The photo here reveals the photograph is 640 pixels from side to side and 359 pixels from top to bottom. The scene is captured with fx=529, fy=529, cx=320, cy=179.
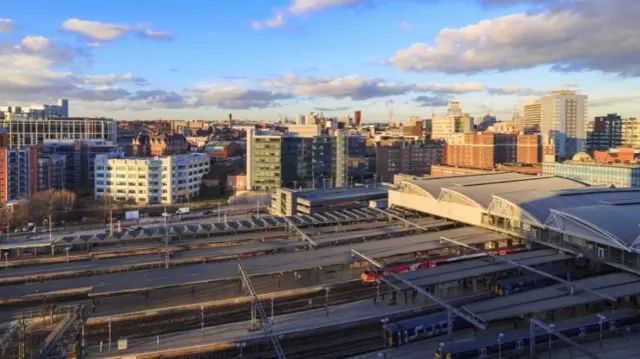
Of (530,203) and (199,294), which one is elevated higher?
(530,203)

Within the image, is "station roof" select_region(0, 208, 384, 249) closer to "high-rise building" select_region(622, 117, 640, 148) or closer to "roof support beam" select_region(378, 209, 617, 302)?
"roof support beam" select_region(378, 209, 617, 302)

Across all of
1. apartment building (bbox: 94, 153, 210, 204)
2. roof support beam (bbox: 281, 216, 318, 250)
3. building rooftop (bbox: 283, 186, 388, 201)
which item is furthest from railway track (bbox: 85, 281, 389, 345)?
apartment building (bbox: 94, 153, 210, 204)

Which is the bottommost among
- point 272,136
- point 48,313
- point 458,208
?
point 48,313

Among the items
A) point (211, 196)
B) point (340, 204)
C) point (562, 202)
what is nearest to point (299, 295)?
point (562, 202)

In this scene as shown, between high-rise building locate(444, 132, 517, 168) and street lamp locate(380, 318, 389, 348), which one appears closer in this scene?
street lamp locate(380, 318, 389, 348)

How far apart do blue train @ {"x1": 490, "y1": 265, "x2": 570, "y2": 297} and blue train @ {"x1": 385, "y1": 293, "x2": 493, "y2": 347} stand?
72.1 inches

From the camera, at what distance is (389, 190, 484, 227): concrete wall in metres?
15.9

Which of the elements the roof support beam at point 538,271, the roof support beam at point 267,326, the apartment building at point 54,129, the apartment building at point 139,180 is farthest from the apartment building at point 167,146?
the roof support beam at point 267,326

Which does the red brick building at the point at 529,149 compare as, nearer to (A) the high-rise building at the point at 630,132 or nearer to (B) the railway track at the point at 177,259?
(A) the high-rise building at the point at 630,132

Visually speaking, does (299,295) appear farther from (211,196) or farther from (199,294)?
(211,196)

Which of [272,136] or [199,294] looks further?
[272,136]

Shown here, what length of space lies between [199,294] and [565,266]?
861 cm

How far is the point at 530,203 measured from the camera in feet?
47.1

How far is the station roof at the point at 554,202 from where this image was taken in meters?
11.7
